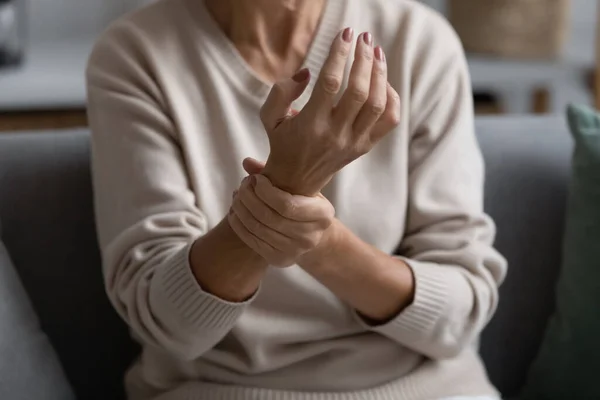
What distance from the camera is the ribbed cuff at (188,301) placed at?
90 cm

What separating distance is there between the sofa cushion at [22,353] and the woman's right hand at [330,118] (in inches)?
16.8

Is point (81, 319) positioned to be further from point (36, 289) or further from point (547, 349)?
point (547, 349)

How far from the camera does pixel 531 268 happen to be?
1265 millimetres

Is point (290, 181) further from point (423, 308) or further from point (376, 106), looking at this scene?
point (423, 308)

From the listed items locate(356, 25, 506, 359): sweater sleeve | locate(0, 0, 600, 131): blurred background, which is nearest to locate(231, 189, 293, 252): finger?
locate(356, 25, 506, 359): sweater sleeve

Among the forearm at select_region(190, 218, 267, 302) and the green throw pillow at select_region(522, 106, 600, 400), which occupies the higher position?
the forearm at select_region(190, 218, 267, 302)

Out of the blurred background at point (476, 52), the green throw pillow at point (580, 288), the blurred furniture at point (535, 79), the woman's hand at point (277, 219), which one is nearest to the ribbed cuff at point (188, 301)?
the woman's hand at point (277, 219)

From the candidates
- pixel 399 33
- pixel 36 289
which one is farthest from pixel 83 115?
pixel 399 33

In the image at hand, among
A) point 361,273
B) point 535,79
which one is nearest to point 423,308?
point 361,273

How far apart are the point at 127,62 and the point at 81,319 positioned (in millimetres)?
388

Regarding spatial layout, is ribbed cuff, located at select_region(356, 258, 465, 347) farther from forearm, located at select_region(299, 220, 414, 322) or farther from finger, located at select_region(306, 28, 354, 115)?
finger, located at select_region(306, 28, 354, 115)

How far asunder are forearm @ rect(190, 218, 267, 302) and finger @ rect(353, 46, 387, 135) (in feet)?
0.64

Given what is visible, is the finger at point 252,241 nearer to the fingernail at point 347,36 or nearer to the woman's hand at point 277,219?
the woman's hand at point 277,219

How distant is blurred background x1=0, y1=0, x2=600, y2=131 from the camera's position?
1888mm
